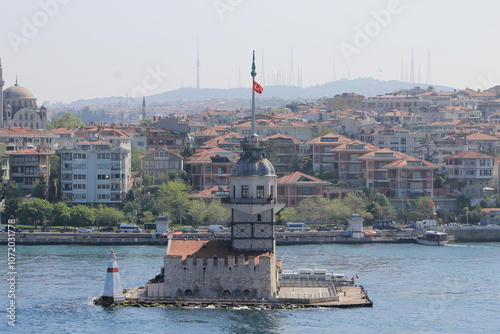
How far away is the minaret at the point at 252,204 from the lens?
5703cm

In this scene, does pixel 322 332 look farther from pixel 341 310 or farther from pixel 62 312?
pixel 62 312

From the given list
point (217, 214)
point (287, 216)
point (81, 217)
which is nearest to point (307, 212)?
point (287, 216)

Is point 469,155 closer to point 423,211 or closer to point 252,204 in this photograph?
point 423,211

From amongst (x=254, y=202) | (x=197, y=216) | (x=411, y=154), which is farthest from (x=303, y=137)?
(x=254, y=202)

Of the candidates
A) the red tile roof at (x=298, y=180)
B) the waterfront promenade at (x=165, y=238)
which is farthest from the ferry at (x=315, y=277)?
the red tile roof at (x=298, y=180)

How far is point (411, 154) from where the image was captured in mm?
135250

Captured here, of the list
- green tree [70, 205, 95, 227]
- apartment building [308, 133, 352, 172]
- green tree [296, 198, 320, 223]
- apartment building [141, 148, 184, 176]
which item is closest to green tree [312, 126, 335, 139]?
apartment building [308, 133, 352, 172]

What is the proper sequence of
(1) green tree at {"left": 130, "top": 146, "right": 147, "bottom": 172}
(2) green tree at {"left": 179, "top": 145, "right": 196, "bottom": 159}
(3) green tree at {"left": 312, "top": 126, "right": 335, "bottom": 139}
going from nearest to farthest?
(1) green tree at {"left": 130, "top": 146, "right": 147, "bottom": 172} → (2) green tree at {"left": 179, "top": 145, "right": 196, "bottom": 159} → (3) green tree at {"left": 312, "top": 126, "right": 335, "bottom": 139}

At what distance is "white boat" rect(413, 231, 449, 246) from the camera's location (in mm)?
96738

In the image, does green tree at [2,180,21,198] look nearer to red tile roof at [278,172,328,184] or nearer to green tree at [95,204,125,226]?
green tree at [95,204,125,226]

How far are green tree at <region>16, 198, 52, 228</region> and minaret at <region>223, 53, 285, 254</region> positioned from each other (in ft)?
157

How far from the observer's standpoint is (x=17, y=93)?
17475 centimetres

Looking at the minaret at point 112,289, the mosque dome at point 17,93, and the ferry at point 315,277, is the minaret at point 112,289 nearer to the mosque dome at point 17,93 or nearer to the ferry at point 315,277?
the ferry at point 315,277

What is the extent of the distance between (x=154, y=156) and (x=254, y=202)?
67415 millimetres
